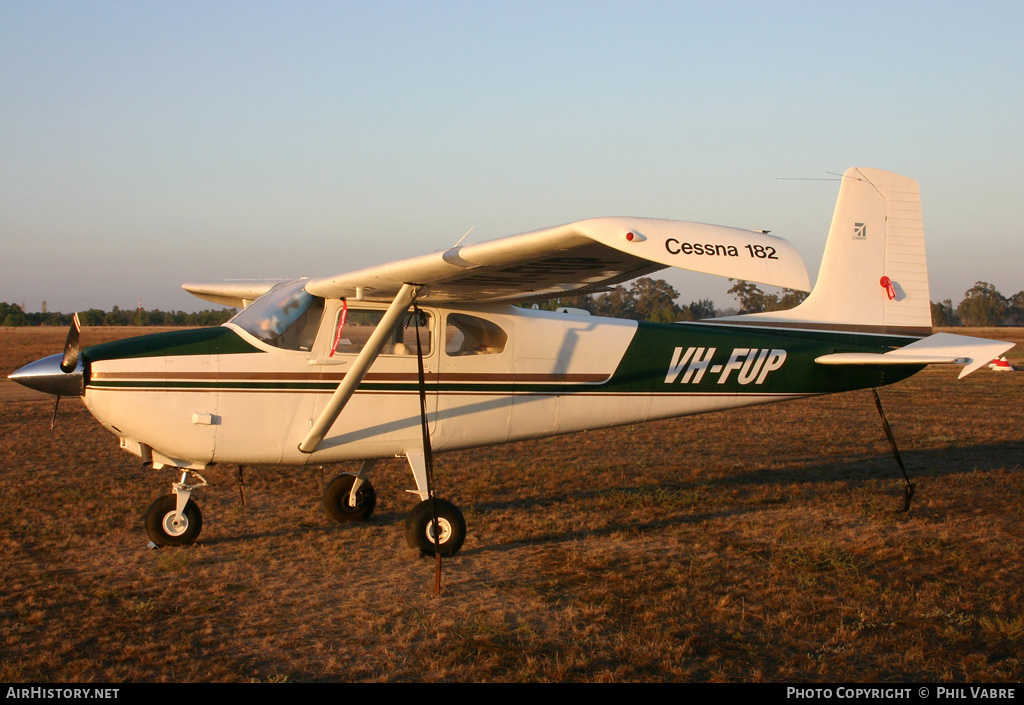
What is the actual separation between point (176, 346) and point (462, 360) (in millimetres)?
2380

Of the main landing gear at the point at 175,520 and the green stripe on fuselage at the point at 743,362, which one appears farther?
the green stripe on fuselage at the point at 743,362

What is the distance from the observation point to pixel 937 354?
7352 mm

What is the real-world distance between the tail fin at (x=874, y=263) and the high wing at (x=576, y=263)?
2953 mm

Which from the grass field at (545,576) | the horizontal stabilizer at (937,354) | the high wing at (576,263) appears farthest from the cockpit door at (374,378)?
the horizontal stabilizer at (937,354)

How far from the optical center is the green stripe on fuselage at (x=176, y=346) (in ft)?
20.8

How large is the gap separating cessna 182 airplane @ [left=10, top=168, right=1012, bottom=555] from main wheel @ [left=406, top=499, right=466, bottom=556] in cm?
2

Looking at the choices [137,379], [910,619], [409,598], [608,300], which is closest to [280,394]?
[137,379]

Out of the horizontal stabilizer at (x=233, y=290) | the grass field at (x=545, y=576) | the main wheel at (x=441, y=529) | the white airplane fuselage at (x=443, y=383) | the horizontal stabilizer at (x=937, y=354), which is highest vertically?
the horizontal stabilizer at (x=233, y=290)

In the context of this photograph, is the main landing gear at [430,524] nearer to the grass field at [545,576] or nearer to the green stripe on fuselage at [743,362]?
the grass field at [545,576]

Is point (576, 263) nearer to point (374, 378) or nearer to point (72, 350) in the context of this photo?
point (374, 378)

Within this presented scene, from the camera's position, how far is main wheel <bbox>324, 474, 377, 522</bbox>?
7.72m

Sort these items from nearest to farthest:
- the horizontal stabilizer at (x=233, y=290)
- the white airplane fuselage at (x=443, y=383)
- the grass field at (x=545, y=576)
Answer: the grass field at (x=545, y=576)
the white airplane fuselage at (x=443, y=383)
the horizontal stabilizer at (x=233, y=290)

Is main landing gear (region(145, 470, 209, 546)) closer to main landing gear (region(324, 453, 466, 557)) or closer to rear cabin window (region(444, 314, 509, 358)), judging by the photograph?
main landing gear (region(324, 453, 466, 557))

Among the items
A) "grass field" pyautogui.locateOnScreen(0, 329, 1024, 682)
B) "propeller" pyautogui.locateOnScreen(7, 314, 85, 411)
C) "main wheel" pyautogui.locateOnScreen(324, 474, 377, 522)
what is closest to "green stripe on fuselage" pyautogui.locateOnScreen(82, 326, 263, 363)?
"propeller" pyautogui.locateOnScreen(7, 314, 85, 411)
